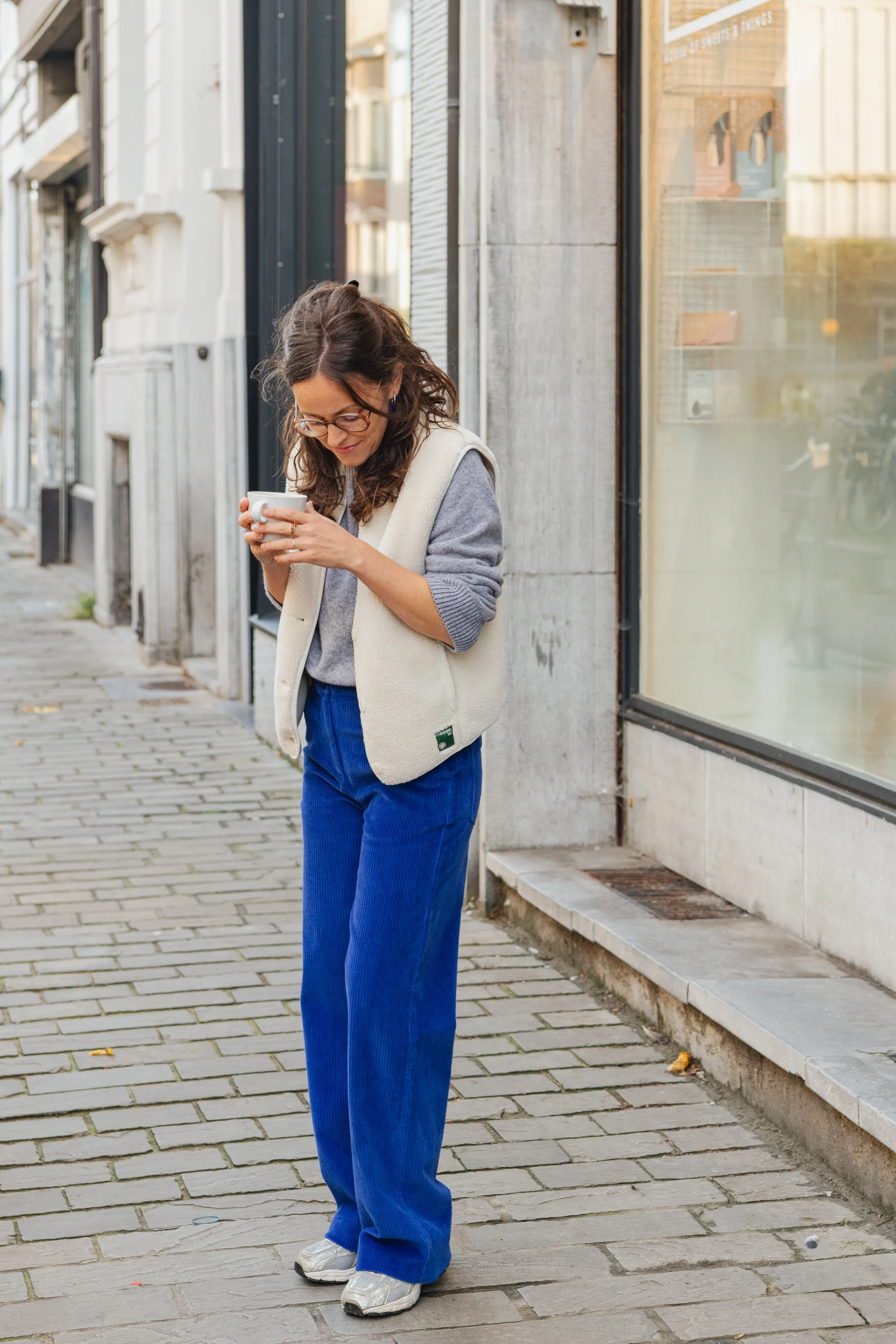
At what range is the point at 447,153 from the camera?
249 inches

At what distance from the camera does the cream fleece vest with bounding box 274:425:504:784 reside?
3322 millimetres

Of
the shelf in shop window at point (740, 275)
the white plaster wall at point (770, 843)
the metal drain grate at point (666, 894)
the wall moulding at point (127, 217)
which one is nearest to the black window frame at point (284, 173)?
the wall moulding at point (127, 217)

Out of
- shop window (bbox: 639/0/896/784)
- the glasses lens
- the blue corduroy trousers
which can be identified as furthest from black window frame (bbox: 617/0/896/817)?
the glasses lens

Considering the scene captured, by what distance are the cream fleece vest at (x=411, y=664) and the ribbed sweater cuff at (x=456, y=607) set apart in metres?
0.07

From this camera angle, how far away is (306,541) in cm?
317

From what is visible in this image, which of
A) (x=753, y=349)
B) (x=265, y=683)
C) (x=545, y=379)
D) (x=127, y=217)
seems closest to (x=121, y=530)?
(x=127, y=217)

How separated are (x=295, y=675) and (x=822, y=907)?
223cm

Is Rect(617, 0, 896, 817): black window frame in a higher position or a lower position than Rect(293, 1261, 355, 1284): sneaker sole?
higher

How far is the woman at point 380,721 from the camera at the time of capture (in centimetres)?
326

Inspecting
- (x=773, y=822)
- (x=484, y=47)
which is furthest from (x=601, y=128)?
(x=773, y=822)

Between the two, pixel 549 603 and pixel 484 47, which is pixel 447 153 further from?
pixel 549 603

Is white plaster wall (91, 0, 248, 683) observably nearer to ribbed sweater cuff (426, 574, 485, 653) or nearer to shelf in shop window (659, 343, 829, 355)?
shelf in shop window (659, 343, 829, 355)

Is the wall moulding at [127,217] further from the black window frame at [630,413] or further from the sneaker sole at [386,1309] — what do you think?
the sneaker sole at [386,1309]

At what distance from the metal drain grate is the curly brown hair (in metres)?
2.47
